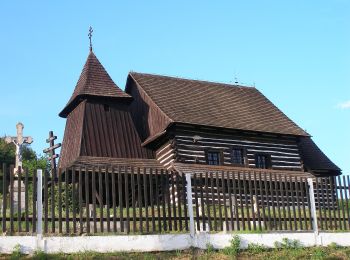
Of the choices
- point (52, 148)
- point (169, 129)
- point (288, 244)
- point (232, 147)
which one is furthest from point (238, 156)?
point (288, 244)

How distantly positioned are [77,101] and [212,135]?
7.41 meters

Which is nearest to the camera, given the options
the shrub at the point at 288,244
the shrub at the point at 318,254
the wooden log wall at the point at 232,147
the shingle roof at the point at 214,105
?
the shrub at the point at 318,254

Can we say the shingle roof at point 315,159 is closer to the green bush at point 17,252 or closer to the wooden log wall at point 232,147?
the wooden log wall at point 232,147

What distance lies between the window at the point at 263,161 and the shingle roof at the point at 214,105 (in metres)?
1.45

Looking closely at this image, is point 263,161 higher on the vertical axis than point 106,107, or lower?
lower

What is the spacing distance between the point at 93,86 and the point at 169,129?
191 inches

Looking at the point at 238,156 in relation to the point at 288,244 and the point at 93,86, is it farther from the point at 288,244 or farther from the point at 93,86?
the point at 288,244

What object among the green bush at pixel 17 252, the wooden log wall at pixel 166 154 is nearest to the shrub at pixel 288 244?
the green bush at pixel 17 252

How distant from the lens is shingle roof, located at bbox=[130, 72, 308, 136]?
1113 inches

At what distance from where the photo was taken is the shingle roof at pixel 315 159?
109 ft

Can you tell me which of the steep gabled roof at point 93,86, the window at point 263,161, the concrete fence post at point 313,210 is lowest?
the concrete fence post at point 313,210

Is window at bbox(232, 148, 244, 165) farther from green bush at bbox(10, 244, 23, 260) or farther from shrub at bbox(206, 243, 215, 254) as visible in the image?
green bush at bbox(10, 244, 23, 260)

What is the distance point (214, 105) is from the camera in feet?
100

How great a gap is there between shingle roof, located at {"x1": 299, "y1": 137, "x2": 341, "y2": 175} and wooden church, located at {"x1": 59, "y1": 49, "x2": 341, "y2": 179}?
101cm
